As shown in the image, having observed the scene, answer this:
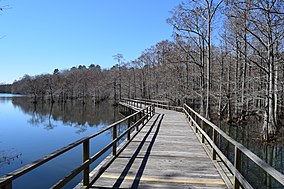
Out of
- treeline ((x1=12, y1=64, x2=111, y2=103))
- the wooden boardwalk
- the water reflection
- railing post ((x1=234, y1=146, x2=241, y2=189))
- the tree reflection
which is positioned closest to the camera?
railing post ((x1=234, y1=146, x2=241, y2=189))

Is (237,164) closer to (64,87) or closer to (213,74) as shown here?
(213,74)

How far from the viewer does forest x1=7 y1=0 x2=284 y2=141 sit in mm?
15906

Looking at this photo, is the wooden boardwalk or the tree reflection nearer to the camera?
the wooden boardwalk

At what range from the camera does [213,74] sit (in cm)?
3444

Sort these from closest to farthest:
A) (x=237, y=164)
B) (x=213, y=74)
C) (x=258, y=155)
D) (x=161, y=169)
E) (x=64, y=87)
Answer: (x=237, y=164) < (x=161, y=169) < (x=258, y=155) < (x=213, y=74) < (x=64, y=87)

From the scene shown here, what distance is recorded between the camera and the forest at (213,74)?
1591 centimetres

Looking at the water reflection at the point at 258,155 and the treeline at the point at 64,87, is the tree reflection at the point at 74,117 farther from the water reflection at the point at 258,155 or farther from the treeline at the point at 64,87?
the treeline at the point at 64,87

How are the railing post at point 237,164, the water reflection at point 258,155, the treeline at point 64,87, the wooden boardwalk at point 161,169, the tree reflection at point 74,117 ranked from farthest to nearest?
the treeline at point 64,87, the tree reflection at point 74,117, the water reflection at point 258,155, the wooden boardwalk at point 161,169, the railing post at point 237,164

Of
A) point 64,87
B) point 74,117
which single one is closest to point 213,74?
point 74,117

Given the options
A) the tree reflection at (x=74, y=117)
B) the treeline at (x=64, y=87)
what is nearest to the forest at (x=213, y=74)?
the treeline at (x=64, y=87)

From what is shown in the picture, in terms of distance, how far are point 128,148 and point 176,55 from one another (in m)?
25.2

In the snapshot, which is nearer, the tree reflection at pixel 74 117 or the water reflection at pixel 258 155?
the water reflection at pixel 258 155

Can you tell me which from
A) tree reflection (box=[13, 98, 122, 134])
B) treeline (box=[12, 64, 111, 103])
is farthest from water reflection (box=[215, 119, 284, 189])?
treeline (box=[12, 64, 111, 103])

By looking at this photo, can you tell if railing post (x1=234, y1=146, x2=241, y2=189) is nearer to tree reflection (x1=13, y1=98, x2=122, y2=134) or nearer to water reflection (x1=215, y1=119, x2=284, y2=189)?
water reflection (x1=215, y1=119, x2=284, y2=189)
